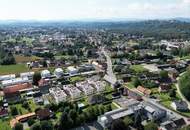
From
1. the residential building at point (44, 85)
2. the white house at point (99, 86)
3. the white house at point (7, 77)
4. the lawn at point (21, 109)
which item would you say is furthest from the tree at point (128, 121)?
the white house at point (7, 77)

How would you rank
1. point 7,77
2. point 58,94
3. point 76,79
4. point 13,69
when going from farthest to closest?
point 13,69 < point 7,77 < point 76,79 < point 58,94

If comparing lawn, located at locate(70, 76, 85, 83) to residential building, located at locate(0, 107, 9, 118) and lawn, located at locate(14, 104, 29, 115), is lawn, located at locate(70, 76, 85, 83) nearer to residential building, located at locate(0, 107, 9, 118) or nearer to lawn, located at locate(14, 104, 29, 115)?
lawn, located at locate(14, 104, 29, 115)

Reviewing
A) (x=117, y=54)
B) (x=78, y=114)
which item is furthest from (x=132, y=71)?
(x=78, y=114)

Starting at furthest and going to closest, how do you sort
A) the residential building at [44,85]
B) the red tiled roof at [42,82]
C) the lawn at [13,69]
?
the lawn at [13,69], the red tiled roof at [42,82], the residential building at [44,85]

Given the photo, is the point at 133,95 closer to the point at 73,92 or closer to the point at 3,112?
the point at 73,92

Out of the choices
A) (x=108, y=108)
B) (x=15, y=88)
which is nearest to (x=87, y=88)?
(x=108, y=108)

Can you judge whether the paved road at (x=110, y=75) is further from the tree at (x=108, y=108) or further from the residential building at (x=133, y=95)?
the tree at (x=108, y=108)

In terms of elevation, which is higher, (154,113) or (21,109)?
(154,113)

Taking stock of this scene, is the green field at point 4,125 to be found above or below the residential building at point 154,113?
below
